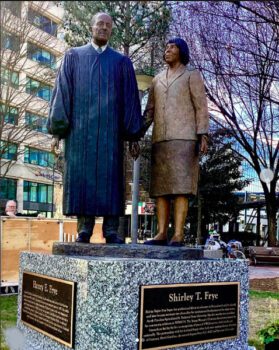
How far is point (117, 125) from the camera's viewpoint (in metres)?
4.58

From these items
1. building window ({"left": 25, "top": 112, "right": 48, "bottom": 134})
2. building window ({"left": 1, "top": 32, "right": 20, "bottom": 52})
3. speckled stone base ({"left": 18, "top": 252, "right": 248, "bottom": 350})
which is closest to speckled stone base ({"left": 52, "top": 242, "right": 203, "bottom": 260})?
speckled stone base ({"left": 18, "top": 252, "right": 248, "bottom": 350})

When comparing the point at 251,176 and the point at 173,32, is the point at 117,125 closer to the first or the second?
the point at 173,32

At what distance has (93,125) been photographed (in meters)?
4.49

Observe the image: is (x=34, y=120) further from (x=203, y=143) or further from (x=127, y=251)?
(x=127, y=251)

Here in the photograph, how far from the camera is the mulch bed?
11.3 m

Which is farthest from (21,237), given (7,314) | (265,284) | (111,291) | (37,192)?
(37,192)

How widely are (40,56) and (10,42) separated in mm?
3000

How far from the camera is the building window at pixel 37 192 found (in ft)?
115

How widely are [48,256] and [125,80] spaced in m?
1.70

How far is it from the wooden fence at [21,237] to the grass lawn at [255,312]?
21.6 inches

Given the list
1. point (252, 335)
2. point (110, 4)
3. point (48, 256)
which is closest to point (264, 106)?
point (110, 4)

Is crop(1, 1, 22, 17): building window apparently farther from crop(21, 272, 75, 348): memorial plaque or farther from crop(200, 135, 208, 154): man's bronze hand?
crop(21, 272, 75, 348): memorial plaque

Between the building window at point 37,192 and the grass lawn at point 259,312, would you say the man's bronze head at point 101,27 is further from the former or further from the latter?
the building window at point 37,192

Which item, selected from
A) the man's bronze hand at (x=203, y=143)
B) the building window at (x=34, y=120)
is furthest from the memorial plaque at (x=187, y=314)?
the building window at (x=34, y=120)
